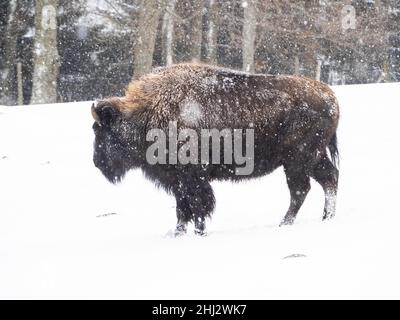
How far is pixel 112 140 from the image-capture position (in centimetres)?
686

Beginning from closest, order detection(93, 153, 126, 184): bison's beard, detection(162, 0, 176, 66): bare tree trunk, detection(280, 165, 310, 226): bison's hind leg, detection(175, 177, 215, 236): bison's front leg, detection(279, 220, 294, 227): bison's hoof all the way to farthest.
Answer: detection(175, 177, 215, 236): bison's front leg < detection(279, 220, 294, 227): bison's hoof < detection(280, 165, 310, 226): bison's hind leg < detection(93, 153, 126, 184): bison's beard < detection(162, 0, 176, 66): bare tree trunk

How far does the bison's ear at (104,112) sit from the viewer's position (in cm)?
670

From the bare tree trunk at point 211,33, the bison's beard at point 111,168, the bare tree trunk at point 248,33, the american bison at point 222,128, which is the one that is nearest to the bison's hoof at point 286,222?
the american bison at point 222,128

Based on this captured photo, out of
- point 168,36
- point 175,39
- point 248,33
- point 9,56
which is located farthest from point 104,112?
point 9,56

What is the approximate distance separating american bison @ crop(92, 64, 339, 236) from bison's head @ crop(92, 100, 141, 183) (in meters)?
0.01

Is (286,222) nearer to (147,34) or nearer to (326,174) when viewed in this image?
(326,174)

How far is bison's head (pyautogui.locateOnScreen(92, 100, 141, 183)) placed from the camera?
6727mm

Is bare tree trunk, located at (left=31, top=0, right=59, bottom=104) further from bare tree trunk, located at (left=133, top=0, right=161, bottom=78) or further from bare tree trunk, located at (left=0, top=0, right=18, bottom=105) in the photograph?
bare tree trunk, located at (left=0, top=0, right=18, bottom=105)

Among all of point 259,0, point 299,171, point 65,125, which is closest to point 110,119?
point 299,171

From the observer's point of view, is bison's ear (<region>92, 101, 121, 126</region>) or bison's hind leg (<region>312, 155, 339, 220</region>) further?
bison's hind leg (<region>312, 155, 339, 220</region>)

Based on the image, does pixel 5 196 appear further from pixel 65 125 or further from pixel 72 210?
pixel 65 125

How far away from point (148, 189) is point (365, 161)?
10.5 feet

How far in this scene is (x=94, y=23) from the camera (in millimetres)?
22984

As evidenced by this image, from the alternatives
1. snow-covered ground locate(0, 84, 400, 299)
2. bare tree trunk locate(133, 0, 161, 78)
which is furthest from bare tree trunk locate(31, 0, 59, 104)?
snow-covered ground locate(0, 84, 400, 299)
